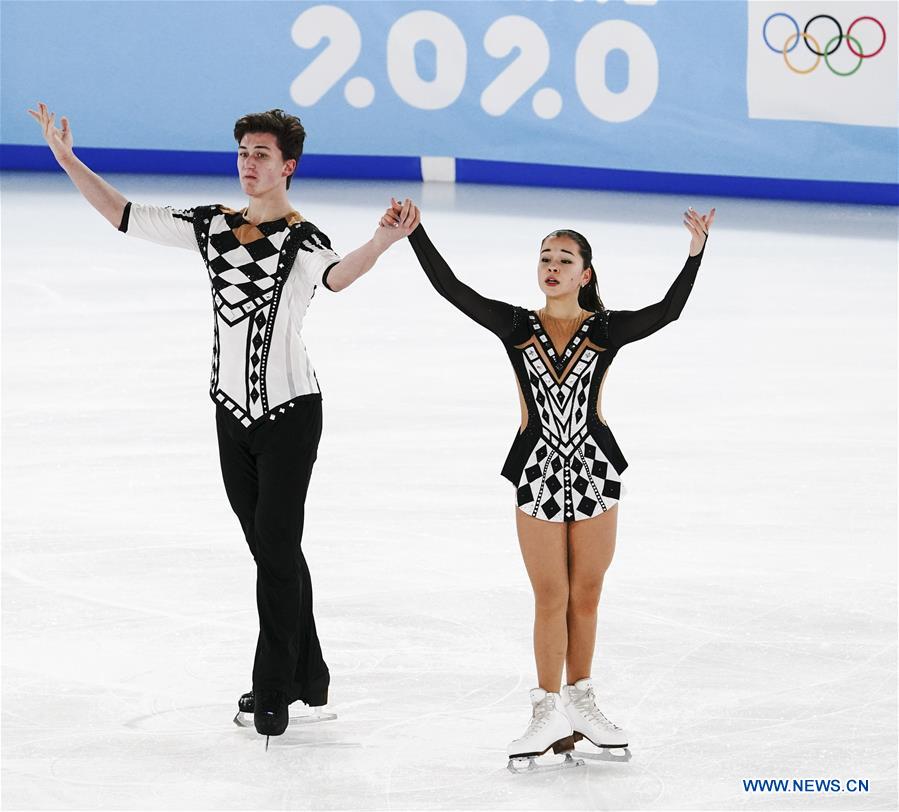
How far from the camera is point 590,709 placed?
3.71 metres

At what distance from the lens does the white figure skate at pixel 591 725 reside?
369 cm

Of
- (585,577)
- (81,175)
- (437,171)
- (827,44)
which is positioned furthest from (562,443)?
(437,171)

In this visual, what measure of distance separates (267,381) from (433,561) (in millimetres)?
1572

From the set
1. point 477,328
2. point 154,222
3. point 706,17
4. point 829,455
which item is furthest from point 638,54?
point 154,222

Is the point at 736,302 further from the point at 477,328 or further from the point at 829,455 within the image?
the point at 829,455

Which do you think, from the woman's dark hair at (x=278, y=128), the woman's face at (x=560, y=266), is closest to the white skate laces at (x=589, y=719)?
the woman's face at (x=560, y=266)

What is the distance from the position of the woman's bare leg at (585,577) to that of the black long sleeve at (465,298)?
1.62ft

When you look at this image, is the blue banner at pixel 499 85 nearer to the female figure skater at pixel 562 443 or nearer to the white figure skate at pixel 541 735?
the female figure skater at pixel 562 443

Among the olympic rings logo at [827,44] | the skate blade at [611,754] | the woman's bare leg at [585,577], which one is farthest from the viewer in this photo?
the olympic rings logo at [827,44]

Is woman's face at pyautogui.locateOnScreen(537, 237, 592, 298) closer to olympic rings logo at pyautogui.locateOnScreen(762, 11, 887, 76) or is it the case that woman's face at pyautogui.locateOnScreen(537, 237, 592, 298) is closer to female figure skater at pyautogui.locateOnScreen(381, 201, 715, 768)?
female figure skater at pyautogui.locateOnScreen(381, 201, 715, 768)

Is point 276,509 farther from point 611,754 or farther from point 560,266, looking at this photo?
point 611,754

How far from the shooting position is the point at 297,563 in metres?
3.76

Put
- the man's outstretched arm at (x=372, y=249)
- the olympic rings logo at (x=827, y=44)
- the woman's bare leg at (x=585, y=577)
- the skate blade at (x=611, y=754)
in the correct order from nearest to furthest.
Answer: the man's outstretched arm at (x=372, y=249), the woman's bare leg at (x=585, y=577), the skate blade at (x=611, y=754), the olympic rings logo at (x=827, y=44)

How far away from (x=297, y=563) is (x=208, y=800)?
59cm
